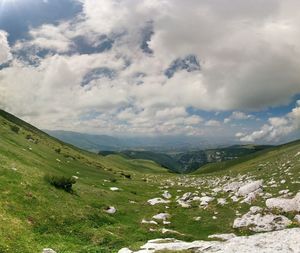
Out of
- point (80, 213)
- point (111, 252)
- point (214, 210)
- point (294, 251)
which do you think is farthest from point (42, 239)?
point (214, 210)

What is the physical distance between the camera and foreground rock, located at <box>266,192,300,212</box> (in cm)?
4289

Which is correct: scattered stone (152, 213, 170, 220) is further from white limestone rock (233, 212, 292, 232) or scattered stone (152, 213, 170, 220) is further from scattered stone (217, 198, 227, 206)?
scattered stone (217, 198, 227, 206)

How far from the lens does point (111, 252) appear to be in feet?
94.4

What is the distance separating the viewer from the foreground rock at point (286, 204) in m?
42.9

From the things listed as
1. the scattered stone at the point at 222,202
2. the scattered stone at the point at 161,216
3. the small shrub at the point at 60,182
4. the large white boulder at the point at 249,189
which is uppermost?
the small shrub at the point at 60,182

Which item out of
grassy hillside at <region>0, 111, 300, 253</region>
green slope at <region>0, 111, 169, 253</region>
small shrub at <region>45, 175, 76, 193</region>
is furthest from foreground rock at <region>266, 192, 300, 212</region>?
small shrub at <region>45, 175, 76, 193</region>

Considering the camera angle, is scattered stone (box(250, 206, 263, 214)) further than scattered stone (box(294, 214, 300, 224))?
Yes

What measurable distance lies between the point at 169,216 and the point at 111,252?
22.0 metres

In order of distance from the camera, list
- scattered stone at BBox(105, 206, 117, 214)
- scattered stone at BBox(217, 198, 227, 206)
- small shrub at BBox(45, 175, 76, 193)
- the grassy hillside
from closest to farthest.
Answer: the grassy hillside → small shrub at BBox(45, 175, 76, 193) → scattered stone at BBox(105, 206, 117, 214) → scattered stone at BBox(217, 198, 227, 206)

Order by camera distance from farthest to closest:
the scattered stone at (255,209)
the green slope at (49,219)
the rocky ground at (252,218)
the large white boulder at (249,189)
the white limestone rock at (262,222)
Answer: the large white boulder at (249,189) < the scattered stone at (255,209) < the white limestone rock at (262,222) < the green slope at (49,219) < the rocky ground at (252,218)

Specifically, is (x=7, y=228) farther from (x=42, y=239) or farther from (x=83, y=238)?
(x=83, y=238)

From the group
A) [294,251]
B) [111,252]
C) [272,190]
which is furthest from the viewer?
[272,190]

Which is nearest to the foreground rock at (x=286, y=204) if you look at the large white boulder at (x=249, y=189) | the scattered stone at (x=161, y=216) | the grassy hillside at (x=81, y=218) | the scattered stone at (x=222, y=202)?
the grassy hillside at (x=81, y=218)

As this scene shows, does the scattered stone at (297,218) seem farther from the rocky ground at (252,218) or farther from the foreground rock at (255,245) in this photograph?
the foreground rock at (255,245)
